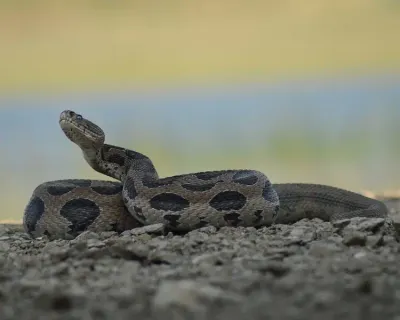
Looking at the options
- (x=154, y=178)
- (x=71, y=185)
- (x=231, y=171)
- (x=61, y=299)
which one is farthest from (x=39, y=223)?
(x=61, y=299)

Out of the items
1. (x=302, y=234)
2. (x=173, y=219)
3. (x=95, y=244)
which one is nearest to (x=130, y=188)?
(x=173, y=219)

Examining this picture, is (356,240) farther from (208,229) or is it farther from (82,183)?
(82,183)

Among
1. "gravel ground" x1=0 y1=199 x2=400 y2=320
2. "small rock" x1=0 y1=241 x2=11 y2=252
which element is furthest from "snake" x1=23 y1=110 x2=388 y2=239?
"gravel ground" x1=0 y1=199 x2=400 y2=320

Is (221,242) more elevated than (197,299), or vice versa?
(221,242)

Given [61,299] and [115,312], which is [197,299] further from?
[61,299]

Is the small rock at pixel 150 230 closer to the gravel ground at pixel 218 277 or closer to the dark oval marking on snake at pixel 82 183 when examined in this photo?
the gravel ground at pixel 218 277

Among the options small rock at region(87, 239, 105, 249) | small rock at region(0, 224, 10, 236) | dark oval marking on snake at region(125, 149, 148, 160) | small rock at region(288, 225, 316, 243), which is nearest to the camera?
small rock at region(87, 239, 105, 249)

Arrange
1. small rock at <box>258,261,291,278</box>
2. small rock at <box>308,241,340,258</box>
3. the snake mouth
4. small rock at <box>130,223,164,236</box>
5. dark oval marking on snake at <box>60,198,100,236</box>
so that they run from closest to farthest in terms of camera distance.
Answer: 1. small rock at <box>258,261,291,278</box>
2. small rock at <box>308,241,340,258</box>
3. small rock at <box>130,223,164,236</box>
4. dark oval marking on snake at <box>60,198,100,236</box>
5. the snake mouth

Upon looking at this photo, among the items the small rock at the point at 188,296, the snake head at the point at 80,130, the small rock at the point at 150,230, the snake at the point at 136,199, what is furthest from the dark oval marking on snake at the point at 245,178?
the small rock at the point at 188,296

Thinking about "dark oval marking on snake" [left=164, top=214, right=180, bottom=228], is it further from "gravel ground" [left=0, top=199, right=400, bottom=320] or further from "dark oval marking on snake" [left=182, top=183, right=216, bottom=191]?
"gravel ground" [left=0, top=199, right=400, bottom=320]
